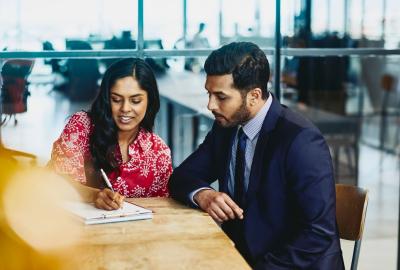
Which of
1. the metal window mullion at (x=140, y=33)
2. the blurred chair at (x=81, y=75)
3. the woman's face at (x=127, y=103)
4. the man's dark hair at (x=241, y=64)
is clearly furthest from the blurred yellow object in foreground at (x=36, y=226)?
the blurred chair at (x=81, y=75)

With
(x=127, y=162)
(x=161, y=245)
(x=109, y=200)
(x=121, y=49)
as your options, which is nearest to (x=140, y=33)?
(x=121, y=49)

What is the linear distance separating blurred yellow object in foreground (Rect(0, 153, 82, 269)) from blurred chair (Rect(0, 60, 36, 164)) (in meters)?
1.03

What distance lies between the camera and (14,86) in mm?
3844

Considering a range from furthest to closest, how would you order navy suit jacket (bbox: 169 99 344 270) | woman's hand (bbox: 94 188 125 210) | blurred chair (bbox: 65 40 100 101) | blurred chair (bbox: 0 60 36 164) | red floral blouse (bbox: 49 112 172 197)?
blurred chair (bbox: 65 40 100 101) < blurred chair (bbox: 0 60 36 164) < red floral blouse (bbox: 49 112 172 197) < woman's hand (bbox: 94 188 125 210) < navy suit jacket (bbox: 169 99 344 270)

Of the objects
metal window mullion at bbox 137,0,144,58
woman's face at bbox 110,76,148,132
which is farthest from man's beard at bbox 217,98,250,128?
metal window mullion at bbox 137,0,144,58

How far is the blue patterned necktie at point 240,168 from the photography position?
244 centimetres

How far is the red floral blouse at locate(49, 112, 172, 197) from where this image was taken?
2922 millimetres

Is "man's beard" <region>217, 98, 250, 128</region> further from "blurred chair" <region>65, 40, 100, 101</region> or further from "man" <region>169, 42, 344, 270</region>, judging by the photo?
"blurred chair" <region>65, 40, 100, 101</region>

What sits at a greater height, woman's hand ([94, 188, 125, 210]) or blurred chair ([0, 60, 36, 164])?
blurred chair ([0, 60, 36, 164])

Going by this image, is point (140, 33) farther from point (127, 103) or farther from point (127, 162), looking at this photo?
point (127, 162)

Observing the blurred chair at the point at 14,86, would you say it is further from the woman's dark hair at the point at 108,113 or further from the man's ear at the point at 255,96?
the man's ear at the point at 255,96

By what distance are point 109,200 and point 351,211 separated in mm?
884

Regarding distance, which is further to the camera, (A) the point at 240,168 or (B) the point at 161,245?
(A) the point at 240,168

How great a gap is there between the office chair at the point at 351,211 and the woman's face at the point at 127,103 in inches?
36.2
